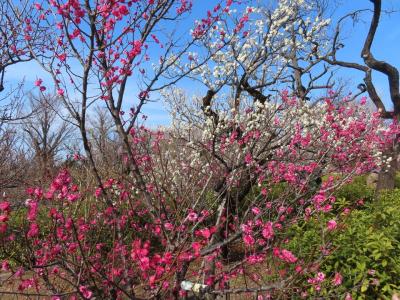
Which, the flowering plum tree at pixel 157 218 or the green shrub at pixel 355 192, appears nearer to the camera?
the flowering plum tree at pixel 157 218

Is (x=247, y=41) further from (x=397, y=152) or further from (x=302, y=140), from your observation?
(x=397, y=152)

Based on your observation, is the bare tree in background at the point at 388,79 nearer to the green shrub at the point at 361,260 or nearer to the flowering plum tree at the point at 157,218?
the flowering plum tree at the point at 157,218

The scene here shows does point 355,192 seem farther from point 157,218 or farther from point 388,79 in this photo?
point 157,218

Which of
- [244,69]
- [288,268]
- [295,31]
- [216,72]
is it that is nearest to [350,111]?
[244,69]

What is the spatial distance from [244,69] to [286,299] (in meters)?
6.24

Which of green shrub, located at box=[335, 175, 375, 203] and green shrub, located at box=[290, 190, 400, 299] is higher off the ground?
→ green shrub, located at box=[335, 175, 375, 203]

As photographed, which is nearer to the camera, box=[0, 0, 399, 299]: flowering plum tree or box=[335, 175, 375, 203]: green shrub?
box=[0, 0, 399, 299]: flowering plum tree

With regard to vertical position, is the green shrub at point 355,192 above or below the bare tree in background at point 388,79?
below

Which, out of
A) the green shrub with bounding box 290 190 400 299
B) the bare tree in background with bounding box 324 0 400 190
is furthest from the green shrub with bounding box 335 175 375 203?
the green shrub with bounding box 290 190 400 299

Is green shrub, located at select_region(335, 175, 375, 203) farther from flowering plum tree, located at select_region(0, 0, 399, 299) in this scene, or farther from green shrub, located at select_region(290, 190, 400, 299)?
green shrub, located at select_region(290, 190, 400, 299)

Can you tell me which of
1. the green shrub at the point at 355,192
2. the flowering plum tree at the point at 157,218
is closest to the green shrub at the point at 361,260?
the flowering plum tree at the point at 157,218

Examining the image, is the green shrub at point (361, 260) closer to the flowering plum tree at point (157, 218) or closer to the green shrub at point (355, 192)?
the flowering plum tree at point (157, 218)

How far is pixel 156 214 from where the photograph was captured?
304cm

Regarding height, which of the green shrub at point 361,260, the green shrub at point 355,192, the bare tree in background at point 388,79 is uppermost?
the bare tree in background at point 388,79
